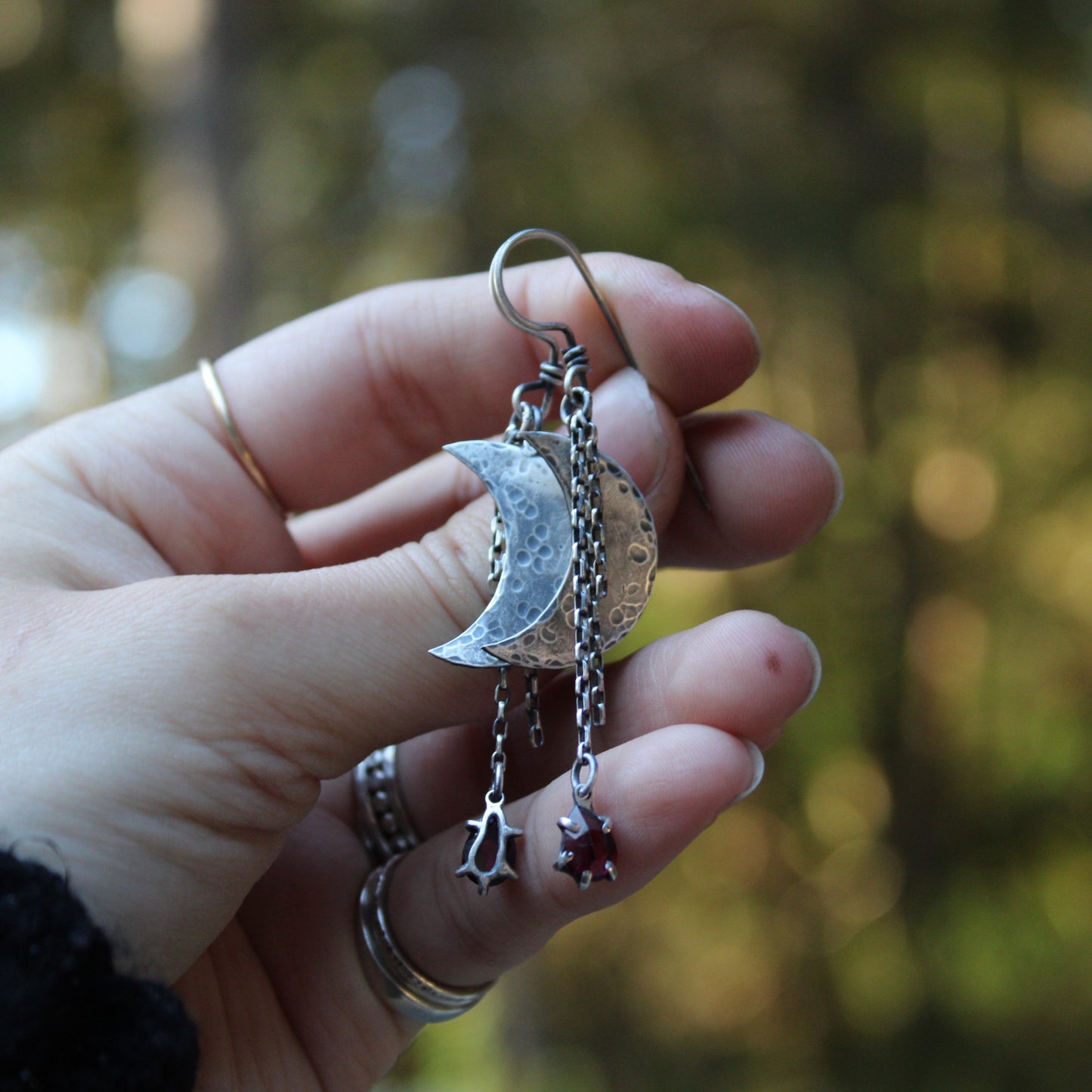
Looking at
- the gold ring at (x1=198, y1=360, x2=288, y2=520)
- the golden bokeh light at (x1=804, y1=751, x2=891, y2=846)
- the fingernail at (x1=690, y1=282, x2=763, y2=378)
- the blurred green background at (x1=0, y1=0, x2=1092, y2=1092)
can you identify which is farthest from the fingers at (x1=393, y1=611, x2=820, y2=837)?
the golden bokeh light at (x1=804, y1=751, x2=891, y2=846)

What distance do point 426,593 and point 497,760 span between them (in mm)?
222

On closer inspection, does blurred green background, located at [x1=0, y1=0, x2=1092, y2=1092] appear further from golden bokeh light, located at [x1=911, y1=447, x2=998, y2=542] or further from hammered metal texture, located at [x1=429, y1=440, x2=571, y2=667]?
hammered metal texture, located at [x1=429, y1=440, x2=571, y2=667]

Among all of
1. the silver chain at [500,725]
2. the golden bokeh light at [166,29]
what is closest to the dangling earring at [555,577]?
the silver chain at [500,725]

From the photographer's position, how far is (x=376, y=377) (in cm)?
170

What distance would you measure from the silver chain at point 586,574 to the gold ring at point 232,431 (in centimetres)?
66

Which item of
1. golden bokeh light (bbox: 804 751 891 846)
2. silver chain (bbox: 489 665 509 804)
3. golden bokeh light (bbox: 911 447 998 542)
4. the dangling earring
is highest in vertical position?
the dangling earring

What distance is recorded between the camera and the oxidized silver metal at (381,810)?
5.04ft

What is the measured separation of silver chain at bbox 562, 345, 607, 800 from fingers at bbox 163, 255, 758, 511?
34cm

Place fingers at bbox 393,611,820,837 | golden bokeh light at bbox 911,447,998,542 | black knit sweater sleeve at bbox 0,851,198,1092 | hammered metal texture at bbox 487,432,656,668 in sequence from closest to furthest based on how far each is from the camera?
black knit sweater sleeve at bbox 0,851,198,1092 → fingers at bbox 393,611,820,837 → hammered metal texture at bbox 487,432,656,668 → golden bokeh light at bbox 911,447,998,542

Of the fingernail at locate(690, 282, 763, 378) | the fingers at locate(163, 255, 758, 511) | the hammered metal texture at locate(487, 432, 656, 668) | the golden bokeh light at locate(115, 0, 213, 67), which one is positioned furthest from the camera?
the golden bokeh light at locate(115, 0, 213, 67)

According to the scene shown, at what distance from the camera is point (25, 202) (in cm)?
432

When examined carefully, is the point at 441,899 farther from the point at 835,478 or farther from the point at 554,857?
the point at 835,478

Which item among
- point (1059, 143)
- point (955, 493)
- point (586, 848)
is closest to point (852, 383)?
point (955, 493)

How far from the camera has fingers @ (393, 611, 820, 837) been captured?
45.5 inches
